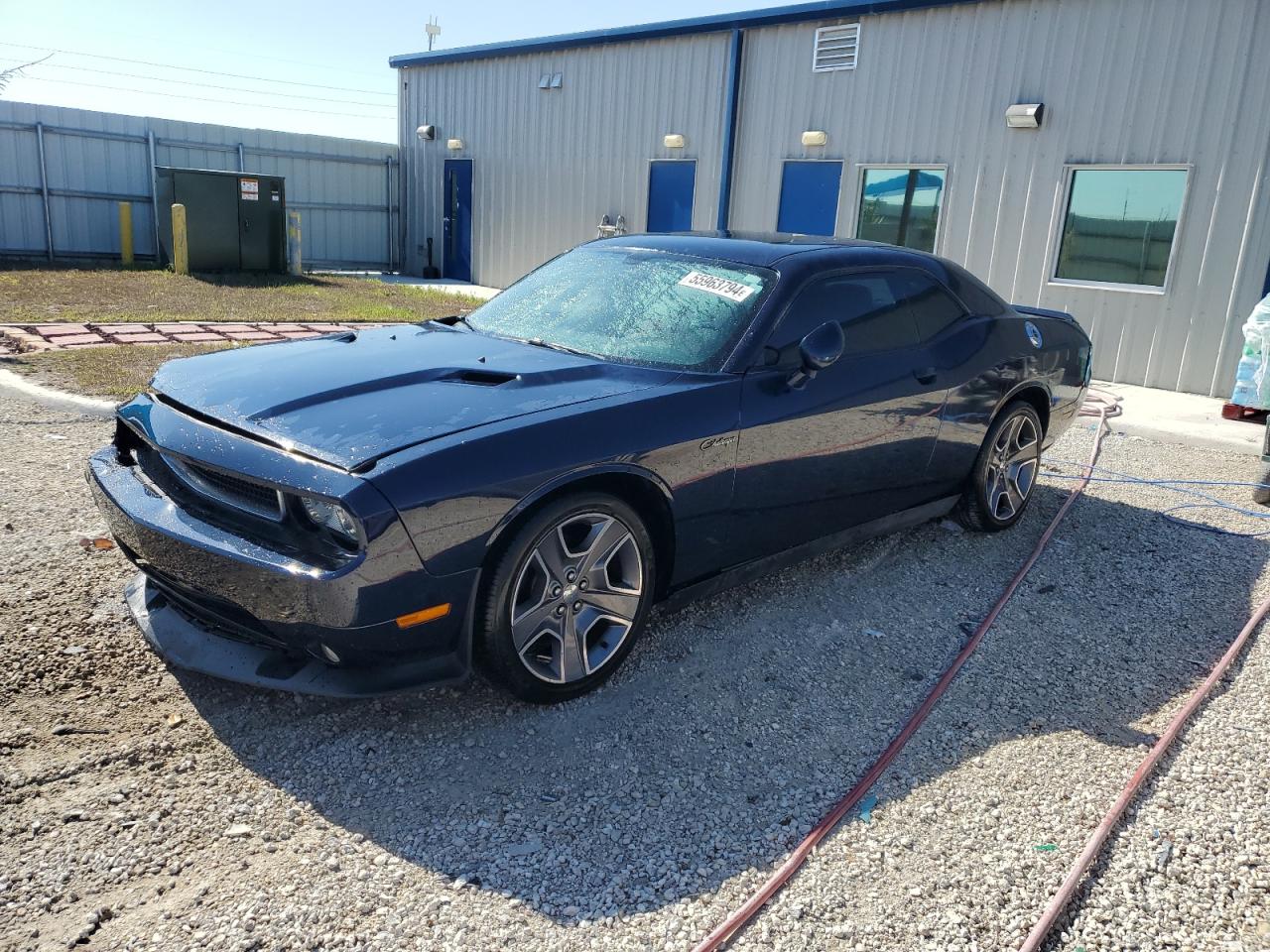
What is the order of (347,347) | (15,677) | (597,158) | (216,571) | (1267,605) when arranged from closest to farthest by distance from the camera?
(216,571) → (15,677) → (347,347) → (1267,605) → (597,158)

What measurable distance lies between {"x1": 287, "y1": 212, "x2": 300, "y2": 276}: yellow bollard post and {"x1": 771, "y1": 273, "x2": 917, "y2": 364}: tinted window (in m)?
15.2

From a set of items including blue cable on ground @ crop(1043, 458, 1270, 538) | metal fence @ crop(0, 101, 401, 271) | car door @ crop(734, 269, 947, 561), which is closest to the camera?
car door @ crop(734, 269, 947, 561)

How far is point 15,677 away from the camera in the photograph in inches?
120

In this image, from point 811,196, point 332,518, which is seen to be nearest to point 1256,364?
point 811,196

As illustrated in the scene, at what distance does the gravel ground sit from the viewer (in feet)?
7.41

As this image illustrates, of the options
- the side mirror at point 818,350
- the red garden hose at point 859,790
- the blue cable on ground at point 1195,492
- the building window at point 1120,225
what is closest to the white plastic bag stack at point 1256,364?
the blue cable on ground at point 1195,492

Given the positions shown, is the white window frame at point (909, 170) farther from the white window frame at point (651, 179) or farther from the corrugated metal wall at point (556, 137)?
the white window frame at point (651, 179)

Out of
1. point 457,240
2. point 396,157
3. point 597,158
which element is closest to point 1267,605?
point 597,158

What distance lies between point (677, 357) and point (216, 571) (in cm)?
175

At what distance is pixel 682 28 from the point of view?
1380 cm

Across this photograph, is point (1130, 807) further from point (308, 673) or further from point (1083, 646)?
point (308, 673)

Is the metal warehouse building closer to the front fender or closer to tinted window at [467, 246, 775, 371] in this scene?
tinted window at [467, 246, 775, 371]

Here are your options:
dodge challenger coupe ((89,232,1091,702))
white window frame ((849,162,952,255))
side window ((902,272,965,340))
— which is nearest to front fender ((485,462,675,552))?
dodge challenger coupe ((89,232,1091,702))

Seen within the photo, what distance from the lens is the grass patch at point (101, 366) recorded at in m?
7.06
